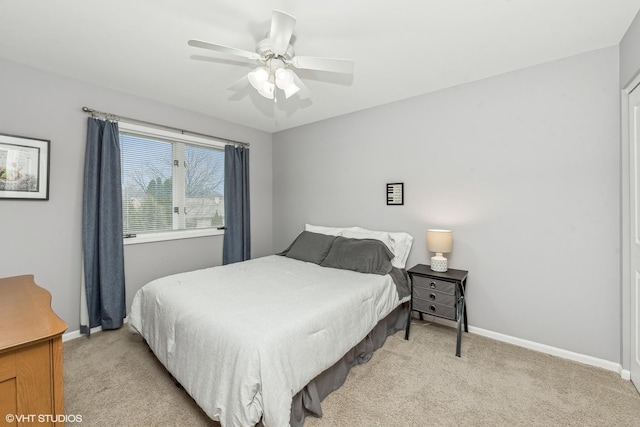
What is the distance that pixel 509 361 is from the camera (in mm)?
2303

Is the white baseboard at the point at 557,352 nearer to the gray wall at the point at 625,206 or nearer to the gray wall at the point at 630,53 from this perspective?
the gray wall at the point at 625,206

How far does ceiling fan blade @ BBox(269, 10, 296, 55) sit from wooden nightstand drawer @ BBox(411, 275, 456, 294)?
224 cm

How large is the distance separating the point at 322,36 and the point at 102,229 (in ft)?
8.94

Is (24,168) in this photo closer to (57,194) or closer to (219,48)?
(57,194)

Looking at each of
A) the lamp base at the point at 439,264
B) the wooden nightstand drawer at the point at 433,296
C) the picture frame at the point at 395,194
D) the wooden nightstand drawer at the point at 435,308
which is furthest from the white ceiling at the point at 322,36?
the wooden nightstand drawer at the point at 435,308

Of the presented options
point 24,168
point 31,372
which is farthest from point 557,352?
point 24,168

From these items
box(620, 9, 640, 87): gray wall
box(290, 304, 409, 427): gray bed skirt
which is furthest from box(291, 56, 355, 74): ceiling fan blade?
box(290, 304, 409, 427): gray bed skirt

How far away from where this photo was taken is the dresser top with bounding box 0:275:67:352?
1.03 meters

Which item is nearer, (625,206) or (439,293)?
(625,206)

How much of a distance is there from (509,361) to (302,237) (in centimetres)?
241

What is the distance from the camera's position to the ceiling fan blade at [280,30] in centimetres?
152

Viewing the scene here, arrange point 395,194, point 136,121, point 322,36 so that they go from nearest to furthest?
point 322,36 < point 136,121 < point 395,194

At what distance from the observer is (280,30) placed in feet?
5.36

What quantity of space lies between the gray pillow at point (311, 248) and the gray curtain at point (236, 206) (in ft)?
2.71
